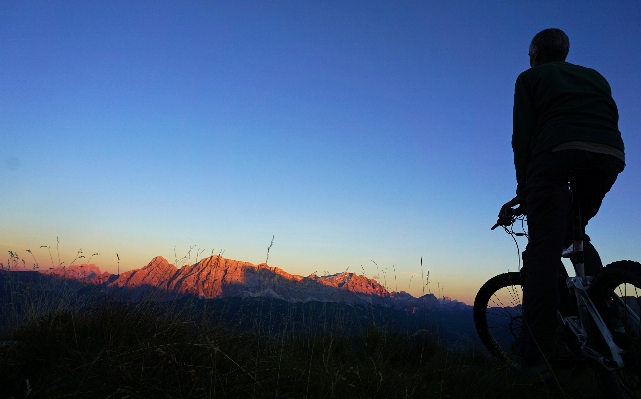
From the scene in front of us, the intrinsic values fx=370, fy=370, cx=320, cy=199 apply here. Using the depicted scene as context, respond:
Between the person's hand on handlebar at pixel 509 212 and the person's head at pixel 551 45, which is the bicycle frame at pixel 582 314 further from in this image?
the person's head at pixel 551 45

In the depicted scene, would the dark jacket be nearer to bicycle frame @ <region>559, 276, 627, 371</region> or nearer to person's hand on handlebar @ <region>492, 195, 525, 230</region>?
person's hand on handlebar @ <region>492, 195, 525, 230</region>

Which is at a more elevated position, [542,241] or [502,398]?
[542,241]

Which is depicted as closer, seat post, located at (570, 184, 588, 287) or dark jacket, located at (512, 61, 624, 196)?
dark jacket, located at (512, 61, 624, 196)

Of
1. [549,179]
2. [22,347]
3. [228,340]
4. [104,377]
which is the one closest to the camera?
[104,377]

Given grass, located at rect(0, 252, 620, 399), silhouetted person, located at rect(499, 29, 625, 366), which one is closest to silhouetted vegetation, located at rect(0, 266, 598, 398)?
grass, located at rect(0, 252, 620, 399)

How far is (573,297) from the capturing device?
8.75ft

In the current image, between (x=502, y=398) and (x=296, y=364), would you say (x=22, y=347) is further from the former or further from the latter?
(x=502, y=398)

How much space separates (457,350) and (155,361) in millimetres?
3219

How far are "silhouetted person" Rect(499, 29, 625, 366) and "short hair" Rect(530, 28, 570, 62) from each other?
20 centimetres

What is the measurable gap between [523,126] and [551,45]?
0.74 m

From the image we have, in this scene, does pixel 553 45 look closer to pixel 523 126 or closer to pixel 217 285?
pixel 523 126

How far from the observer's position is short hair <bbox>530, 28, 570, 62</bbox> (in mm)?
2844

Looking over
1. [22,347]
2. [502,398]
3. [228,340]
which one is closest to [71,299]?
[22,347]

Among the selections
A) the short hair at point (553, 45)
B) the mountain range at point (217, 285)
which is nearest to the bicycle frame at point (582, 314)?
the short hair at point (553, 45)
